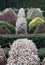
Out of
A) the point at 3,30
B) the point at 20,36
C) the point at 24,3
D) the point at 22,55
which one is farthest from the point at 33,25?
the point at 24,3

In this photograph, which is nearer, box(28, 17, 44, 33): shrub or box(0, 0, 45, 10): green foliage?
box(28, 17, 44, 33): shrub

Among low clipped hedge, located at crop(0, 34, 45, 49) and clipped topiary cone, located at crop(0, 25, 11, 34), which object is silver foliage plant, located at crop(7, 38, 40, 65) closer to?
low clipped hedge, located at crop(0, 34, 45, 49)

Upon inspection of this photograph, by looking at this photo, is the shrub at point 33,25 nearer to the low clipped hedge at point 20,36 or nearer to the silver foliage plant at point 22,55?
the low clipped hedge at point 20,36

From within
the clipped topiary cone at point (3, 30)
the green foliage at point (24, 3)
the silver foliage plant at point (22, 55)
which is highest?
the silver foliage plant at point (22, 55)

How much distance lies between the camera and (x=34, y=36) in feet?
32.6

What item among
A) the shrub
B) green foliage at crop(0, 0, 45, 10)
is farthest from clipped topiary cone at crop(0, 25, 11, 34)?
green foliage at crop(0, 0, 45, 10)

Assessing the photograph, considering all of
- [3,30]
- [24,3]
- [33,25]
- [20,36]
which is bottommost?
[24,3]

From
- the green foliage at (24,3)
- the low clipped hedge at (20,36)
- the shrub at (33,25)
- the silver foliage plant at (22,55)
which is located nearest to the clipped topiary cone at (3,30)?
the low clipped hedge at (20,36)

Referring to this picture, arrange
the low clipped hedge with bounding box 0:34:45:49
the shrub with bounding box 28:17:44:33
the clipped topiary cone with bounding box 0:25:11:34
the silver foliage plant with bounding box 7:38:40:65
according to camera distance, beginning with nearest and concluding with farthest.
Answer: the silver foliage plant with bounding box 7:38:40:65 < the low clipped hedge with bounding box 0:34:45:49 < the clipped topiary cone with bounding box 0:25:11:34 < the shrub with bounding box 28:17:44:33

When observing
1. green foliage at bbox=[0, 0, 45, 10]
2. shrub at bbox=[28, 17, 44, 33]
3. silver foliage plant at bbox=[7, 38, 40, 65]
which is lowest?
green foliage at bbox=[0, 0, 45, 10]

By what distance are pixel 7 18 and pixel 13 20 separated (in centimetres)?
64

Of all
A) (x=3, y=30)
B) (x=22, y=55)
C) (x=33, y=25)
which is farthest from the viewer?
(x=33, y=25)

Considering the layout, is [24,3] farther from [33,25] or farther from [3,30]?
[3,30]

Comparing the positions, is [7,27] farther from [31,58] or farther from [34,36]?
[31,58]
